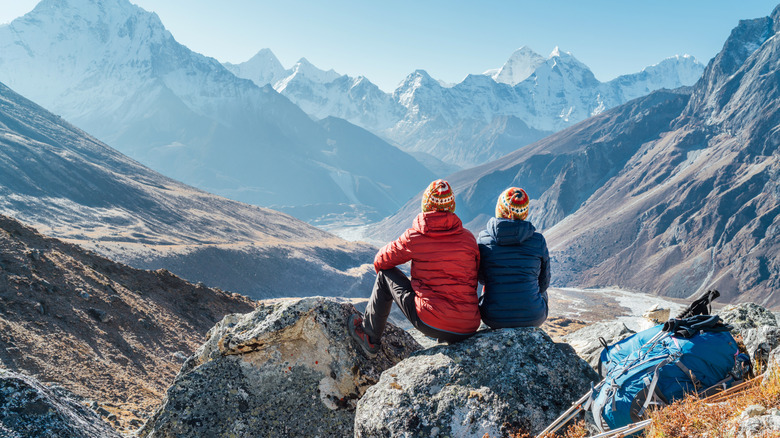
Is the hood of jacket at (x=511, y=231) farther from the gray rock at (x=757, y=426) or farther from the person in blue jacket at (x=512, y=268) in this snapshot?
the gray rock at (x=757, y=426)

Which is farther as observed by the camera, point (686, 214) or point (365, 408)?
point (686, 214)

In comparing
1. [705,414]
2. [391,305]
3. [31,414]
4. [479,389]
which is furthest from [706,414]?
[31,414]

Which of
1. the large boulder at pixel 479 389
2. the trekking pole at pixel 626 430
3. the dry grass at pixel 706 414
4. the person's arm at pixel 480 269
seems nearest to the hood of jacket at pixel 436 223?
the person's arm at pixel 480 269

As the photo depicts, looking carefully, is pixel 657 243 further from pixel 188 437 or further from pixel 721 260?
pixel 188 437

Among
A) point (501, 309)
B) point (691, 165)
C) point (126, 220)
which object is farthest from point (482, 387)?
point (691, 165)

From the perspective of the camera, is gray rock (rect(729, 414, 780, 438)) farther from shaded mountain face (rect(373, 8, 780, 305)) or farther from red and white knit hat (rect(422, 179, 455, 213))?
shaded mountain face (rect(373, 8, 780, 305))

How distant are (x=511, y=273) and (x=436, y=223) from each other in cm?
126

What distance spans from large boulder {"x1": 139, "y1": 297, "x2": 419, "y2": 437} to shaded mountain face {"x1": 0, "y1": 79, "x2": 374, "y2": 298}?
224 feet

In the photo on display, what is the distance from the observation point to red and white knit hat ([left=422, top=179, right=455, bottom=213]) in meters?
6.14

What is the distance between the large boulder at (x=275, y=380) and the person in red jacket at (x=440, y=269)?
138cm

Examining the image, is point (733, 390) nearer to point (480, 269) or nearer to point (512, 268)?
point (512, 268)

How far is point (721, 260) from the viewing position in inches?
5778

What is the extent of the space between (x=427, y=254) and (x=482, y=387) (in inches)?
69.4

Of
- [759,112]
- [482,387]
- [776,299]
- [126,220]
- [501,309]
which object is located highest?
[759,112]
